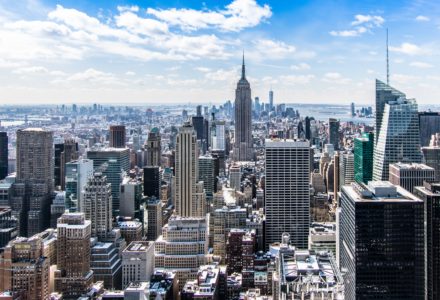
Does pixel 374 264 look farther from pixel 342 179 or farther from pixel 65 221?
pixel 342 179

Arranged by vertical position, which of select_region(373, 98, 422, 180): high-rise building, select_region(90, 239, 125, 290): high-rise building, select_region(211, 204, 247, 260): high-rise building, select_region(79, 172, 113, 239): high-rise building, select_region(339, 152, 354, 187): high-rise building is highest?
select_region(373, 98, 422, 180): high-rise building

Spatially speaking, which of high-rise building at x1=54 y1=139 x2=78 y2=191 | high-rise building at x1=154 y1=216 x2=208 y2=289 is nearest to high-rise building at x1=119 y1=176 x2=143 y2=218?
high-rise building at x1=54 y1=139 x2=78 y2=191

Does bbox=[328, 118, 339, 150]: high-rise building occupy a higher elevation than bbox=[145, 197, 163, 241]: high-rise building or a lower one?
A: higher

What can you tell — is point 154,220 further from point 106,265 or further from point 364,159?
point 364,159

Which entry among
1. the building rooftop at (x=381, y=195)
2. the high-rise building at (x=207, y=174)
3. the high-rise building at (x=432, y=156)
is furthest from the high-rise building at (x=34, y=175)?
the high-rise building at (x=432, y=156)

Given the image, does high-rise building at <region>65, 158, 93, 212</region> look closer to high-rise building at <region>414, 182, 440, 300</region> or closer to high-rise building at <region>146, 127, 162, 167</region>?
high-rise building at <region>146, 127, 162, 167</region>
